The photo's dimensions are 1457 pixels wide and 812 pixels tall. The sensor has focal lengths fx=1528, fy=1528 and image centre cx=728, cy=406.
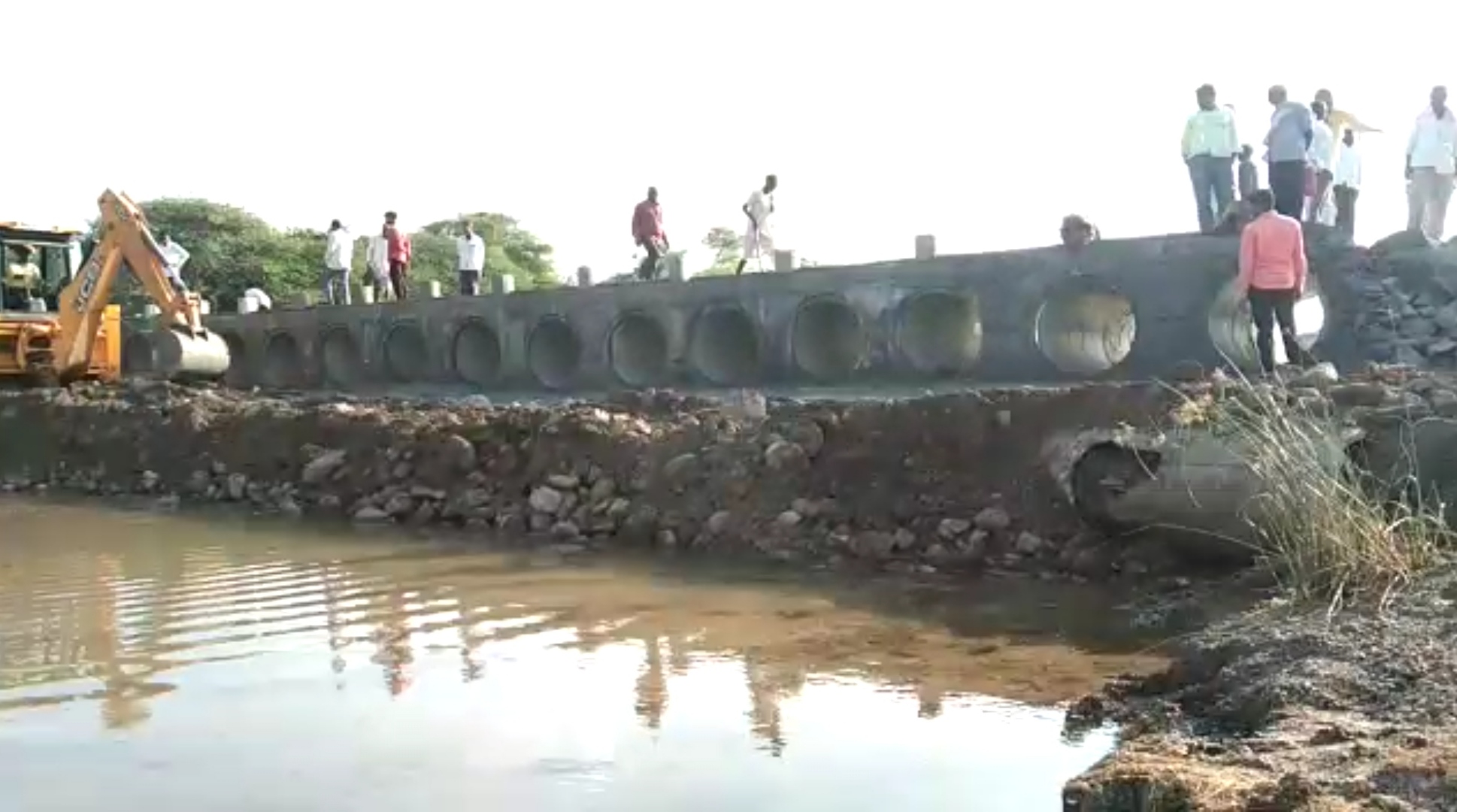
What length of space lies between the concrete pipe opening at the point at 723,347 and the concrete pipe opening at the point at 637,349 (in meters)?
0.63

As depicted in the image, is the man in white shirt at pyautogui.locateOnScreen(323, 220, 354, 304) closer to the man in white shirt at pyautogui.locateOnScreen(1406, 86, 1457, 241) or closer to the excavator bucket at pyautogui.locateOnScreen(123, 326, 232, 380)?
the excavator bucket at pyautogui.locateOnScreen(123, 326, 232, 380)

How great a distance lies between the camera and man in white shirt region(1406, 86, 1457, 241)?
11414mm

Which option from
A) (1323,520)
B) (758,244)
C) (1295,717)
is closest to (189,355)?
(758,244)

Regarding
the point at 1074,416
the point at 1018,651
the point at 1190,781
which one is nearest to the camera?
the point at 1190,781

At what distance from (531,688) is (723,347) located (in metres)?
11.1

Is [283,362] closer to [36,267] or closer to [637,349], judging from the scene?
[36,267]

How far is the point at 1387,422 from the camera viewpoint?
7.62m

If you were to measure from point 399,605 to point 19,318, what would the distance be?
1173cm

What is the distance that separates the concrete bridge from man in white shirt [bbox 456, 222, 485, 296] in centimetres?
64

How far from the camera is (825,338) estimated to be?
15.8 metres

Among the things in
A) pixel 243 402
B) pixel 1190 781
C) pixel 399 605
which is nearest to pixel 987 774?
pixel 1190 781

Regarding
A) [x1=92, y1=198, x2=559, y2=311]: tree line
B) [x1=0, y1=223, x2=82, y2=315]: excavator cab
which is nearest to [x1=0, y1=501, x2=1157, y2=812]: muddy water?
[x1=0, y1=223, x2=82, y2=315]: excavator cab

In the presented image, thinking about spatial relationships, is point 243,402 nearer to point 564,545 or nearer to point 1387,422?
point 564,545

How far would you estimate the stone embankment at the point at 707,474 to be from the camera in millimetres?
8617
